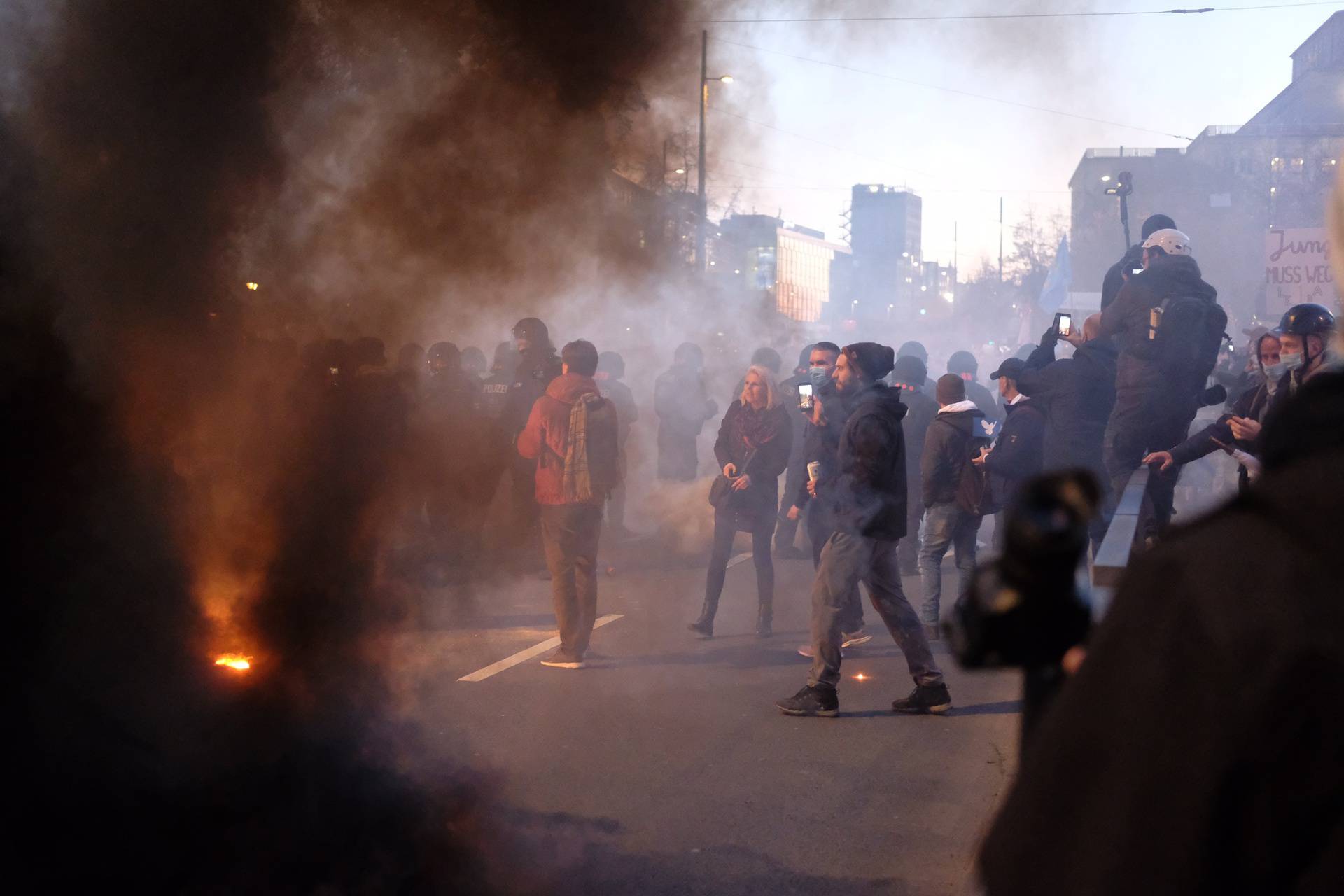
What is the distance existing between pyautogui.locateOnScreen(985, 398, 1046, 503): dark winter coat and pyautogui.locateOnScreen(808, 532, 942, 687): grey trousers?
1.61 metres

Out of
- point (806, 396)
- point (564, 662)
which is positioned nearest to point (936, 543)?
point (806, 396)

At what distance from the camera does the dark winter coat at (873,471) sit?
239 inches

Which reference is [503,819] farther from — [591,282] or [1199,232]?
[1199,232]

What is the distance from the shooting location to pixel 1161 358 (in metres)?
6.12

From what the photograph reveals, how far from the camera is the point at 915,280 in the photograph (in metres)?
131

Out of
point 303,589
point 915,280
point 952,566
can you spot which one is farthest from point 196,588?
point 915,280

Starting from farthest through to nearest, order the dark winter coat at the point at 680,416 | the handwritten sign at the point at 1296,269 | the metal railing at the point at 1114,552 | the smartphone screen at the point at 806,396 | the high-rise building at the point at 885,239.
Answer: the high-rise building at the point at 885,239
the dark winter coat at the point at 680,416
the handwritten sign at the point at 1296,269
the smartphone screen at the point at 806,396
the metal railing at the point at 1114,552

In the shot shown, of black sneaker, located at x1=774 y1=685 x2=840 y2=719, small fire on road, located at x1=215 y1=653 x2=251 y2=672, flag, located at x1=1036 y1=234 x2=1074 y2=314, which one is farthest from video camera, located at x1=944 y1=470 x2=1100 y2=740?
flag, located at x1=1036 y1=234 x2=1074 y2=314

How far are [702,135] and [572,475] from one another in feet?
12.1

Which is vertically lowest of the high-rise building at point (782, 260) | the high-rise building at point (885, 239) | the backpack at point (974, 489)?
the backpack at point (974, 489)

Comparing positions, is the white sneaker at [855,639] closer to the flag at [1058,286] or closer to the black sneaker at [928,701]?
the black sneaker at [928,701]

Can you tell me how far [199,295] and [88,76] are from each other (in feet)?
3.01

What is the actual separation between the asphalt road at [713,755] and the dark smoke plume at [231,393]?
491 millimetres

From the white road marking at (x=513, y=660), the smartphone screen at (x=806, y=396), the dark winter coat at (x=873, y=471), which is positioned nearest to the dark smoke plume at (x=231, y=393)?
the white road marking at (x=513, y=660)
